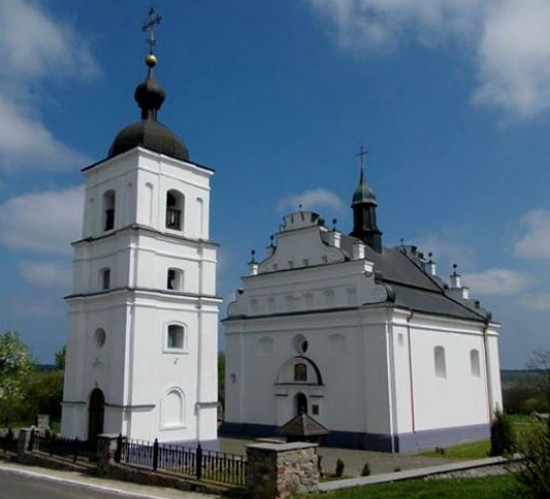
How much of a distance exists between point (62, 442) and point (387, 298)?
1398 centimetres

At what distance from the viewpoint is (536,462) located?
752 cm

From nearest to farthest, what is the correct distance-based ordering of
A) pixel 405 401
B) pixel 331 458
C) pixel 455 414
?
pixel 331 458 → pixel 405 401 → pixel 455 414

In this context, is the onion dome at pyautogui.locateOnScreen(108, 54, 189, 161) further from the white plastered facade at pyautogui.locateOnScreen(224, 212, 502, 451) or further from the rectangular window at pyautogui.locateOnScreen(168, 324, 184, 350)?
the white plastered facade at pyautogui.locateOnScreen(224, 212, 502, 451)

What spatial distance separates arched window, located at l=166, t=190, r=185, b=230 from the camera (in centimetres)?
2044

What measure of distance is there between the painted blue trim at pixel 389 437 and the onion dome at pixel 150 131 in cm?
1204

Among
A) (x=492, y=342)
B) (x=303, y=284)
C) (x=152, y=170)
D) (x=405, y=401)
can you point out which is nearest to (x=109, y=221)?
(x=152, y=170)

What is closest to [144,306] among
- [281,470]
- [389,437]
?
[281,470]

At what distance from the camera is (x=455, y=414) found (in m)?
28.0

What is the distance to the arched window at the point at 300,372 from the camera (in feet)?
92.1

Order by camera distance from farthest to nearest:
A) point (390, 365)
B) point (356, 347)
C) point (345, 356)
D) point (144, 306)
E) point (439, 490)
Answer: point (345, 356) → point (356, 347) → point (390, 365) → point (144, 306) → point (439, 490)

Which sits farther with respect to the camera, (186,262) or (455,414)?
(455,414)

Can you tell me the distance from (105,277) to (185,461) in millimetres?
7704

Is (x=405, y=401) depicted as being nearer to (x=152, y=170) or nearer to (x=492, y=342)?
(x=492, y=342)

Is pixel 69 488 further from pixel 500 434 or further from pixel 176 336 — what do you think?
pixel 500 434
